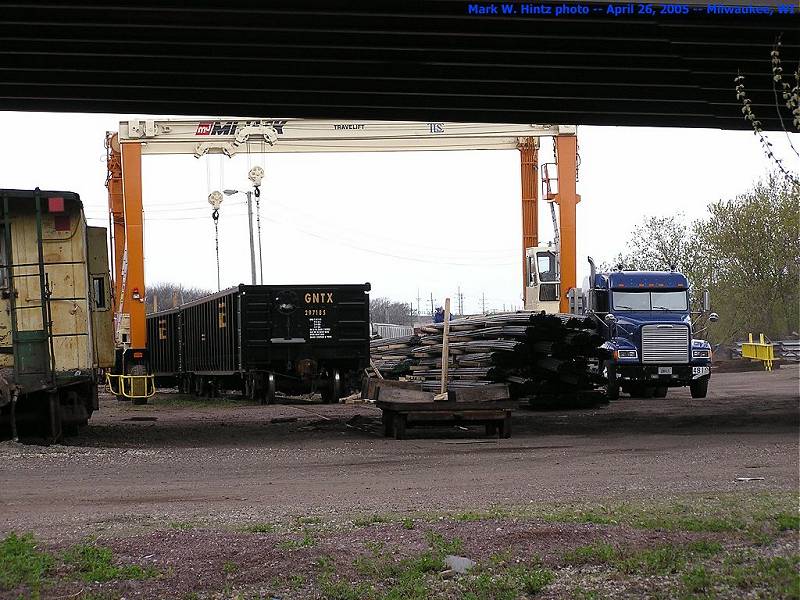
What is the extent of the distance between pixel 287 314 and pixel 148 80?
10867mm

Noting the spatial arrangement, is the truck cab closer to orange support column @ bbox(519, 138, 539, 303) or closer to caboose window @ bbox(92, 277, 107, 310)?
orange support column @ bbox(519, 138, 539, 303)

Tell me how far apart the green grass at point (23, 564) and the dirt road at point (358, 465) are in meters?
0.66

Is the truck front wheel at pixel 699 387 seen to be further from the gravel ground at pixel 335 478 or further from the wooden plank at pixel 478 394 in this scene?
the wooden plank at pixel 478 394

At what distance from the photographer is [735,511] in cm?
927

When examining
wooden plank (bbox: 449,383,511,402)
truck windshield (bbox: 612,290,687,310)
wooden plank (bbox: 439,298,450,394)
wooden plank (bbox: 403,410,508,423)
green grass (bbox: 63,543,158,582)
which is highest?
truck windshield (bbox: 612,290,687,310)

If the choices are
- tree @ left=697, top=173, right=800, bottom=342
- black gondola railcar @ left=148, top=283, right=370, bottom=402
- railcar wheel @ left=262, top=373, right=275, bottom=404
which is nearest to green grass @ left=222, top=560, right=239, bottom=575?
black gondola railcar @ left=148, top=283, right=370, bottom=402

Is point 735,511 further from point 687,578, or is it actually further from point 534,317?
point 534,317

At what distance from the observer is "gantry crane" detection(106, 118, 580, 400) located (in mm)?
33500

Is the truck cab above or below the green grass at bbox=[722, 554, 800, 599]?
above

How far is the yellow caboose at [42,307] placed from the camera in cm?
1694

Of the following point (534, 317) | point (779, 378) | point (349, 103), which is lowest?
point (779, 378)

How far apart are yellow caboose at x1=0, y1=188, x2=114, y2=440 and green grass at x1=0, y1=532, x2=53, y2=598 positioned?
8.70m

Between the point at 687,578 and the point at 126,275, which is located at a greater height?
the point at 126,275

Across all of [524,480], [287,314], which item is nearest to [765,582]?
[524,480]
